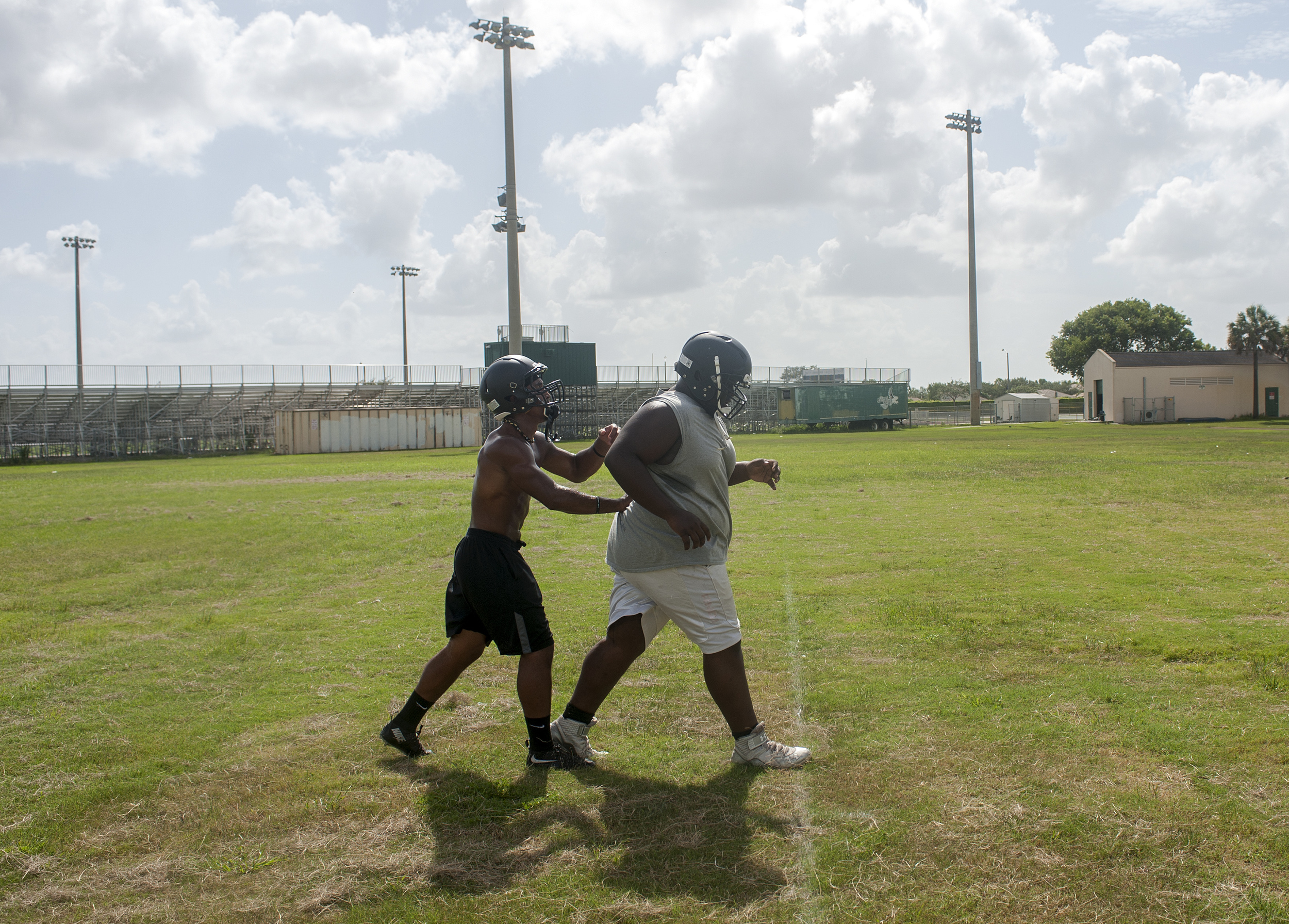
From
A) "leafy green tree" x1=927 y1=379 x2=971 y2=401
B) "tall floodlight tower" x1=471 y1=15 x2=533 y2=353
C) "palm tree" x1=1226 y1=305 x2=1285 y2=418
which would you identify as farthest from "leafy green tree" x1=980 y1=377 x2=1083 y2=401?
"tall floodlight tower" x1=471 y1=15 x2=533 y2=353

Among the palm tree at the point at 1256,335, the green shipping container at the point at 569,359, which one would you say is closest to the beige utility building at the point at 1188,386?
the palm tree at the point at 1256,335

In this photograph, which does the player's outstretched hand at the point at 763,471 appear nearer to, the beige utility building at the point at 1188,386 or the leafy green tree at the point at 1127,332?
the beige utility building at the point at 1188,386

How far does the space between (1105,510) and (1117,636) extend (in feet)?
23.5

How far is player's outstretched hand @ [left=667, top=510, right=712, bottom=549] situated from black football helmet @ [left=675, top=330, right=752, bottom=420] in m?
0.61

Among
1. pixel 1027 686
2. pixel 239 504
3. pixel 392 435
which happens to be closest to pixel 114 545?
pixel 239 504

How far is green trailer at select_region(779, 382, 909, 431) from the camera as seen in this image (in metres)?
63.7

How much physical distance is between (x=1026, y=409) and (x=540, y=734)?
85.4 metres

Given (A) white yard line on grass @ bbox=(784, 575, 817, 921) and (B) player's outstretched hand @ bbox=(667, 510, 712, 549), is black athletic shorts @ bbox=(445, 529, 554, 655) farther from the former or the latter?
(A) white yard line on grass @ bbox=(784, 575, 817, 921)

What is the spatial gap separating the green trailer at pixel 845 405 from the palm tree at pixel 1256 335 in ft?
85.3

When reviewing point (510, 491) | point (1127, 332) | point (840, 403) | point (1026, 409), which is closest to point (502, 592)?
point (510, 491)

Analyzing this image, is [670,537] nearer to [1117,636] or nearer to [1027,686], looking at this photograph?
[1027,686]

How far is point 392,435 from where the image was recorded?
50875mm

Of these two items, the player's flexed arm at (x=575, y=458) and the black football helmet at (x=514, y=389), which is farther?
the player's flexed arm at (x=575, y=458)

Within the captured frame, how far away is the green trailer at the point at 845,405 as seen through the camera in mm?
63719
